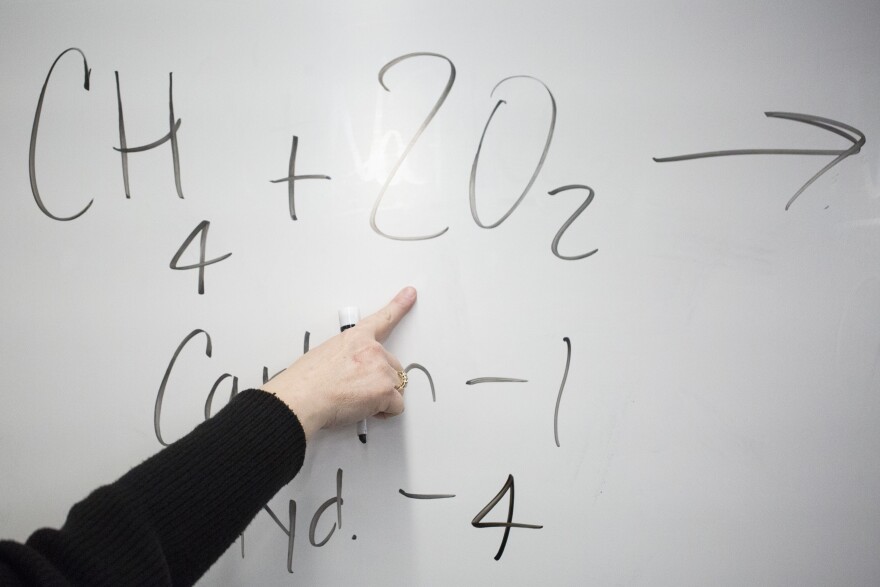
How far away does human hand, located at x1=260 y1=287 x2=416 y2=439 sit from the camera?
0.46 meters

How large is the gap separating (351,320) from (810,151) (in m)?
0.53

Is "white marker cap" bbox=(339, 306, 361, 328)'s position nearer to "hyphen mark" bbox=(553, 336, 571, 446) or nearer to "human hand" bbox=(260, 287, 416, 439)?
"human hand" bbox=(260, 287, 416, 439)

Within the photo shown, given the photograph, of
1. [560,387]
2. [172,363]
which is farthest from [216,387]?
[560,387]

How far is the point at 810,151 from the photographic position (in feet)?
1.74

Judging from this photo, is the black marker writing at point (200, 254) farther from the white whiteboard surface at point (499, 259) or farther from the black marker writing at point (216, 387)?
the black marker writing at point (216, 387)

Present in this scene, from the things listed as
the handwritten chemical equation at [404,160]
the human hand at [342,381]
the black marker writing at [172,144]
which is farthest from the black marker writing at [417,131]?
the black marker writing at [172,144]

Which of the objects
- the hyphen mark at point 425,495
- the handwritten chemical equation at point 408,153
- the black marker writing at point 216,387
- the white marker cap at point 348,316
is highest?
the handwritten chemical equation at point 408,153

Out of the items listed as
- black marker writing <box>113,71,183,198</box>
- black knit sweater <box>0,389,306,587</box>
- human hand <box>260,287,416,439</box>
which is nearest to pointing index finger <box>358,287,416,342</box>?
human hand <box>260,287,416,439</box>

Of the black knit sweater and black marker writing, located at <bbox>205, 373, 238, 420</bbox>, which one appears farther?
black marker writing, located at <bbox>205, 373, 238, 420</bbox>

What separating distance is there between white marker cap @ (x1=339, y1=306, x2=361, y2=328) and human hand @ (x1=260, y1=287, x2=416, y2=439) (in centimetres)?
1

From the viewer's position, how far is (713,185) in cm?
53

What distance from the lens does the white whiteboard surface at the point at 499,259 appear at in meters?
0.52

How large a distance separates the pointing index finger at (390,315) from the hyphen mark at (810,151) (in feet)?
1.02

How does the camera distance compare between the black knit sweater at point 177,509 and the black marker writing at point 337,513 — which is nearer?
the black knit sweater at point 177,509
